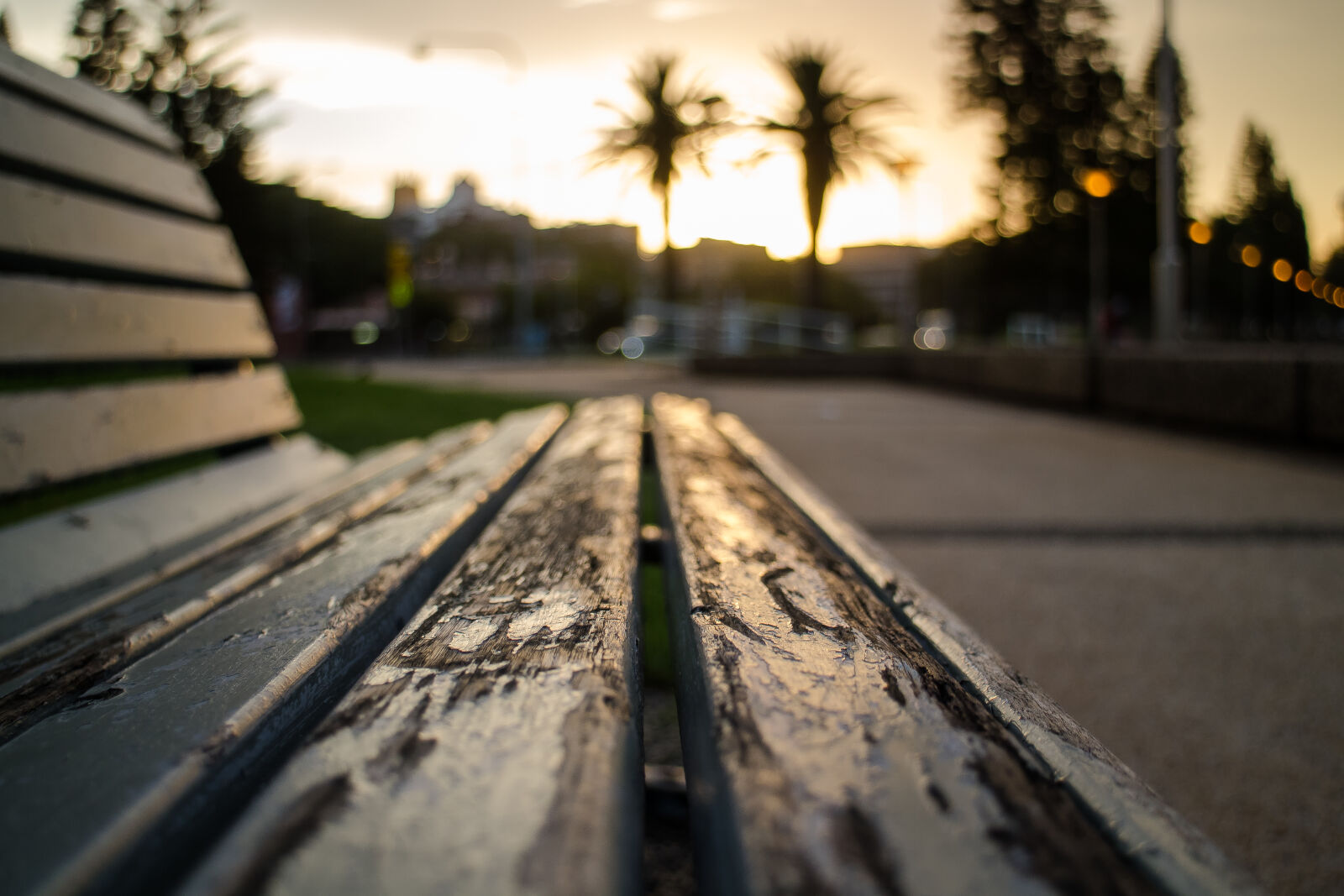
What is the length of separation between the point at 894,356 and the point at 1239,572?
48.3 feet

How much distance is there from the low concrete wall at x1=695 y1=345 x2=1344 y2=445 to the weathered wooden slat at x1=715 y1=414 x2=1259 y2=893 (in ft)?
19.5

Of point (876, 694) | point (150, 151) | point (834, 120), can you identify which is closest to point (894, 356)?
point (834, 120)

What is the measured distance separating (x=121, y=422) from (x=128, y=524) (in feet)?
0.69

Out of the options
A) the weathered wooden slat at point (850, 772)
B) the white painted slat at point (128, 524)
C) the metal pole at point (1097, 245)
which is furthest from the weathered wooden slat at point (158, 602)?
the metal pole at point (1097, 245)

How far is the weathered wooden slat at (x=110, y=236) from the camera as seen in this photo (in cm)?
157

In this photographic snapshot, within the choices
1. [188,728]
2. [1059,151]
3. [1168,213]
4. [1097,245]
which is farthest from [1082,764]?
[1059,151]

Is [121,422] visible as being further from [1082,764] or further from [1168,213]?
[1168,213]

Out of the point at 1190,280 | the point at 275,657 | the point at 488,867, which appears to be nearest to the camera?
the point at 488,867

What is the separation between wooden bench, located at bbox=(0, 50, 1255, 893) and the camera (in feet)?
→ 1.48

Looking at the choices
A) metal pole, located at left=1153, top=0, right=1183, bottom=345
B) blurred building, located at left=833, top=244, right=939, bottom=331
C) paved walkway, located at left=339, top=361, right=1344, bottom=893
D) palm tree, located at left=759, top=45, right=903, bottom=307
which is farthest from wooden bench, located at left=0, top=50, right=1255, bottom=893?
blurred building, located at left=833, top=244, right=939, bottom=331

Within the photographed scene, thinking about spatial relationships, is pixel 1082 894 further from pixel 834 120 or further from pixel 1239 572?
pixel 834 120

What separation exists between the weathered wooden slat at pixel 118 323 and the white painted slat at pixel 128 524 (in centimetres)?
27

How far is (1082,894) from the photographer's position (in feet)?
1.43

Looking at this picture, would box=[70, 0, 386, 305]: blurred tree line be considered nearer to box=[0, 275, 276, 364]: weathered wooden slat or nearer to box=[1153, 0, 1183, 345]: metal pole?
box=[0, 275, 276, 364]: weathered wooden slat
